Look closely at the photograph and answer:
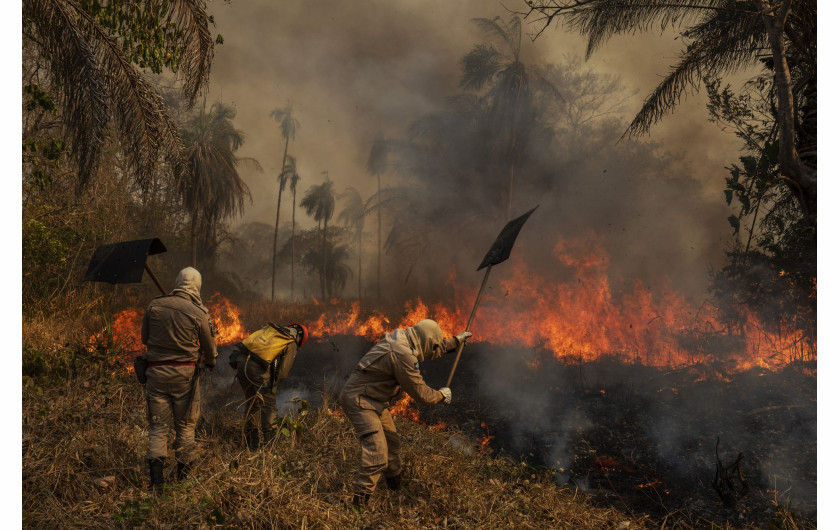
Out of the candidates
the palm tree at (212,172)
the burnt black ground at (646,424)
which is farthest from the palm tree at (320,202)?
the burnt black ground at (646,424)

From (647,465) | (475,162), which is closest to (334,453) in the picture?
(647,465)

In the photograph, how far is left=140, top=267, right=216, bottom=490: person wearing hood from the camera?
4.32m

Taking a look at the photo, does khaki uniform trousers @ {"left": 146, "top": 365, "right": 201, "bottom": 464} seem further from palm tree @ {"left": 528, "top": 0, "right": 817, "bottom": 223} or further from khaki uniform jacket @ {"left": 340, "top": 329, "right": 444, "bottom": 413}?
palm tree @ {"left": 528, "top": 0, "right": 817, "bottom": 223}

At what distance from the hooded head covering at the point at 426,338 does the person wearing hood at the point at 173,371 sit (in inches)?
83.6

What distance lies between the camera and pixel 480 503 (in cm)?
436

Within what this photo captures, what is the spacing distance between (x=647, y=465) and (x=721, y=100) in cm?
786

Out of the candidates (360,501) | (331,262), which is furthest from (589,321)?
(331,262)

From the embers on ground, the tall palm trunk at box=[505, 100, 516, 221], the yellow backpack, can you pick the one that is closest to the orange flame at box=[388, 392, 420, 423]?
the embers on ground

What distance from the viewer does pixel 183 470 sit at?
169 inches

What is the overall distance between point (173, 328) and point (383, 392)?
83.5 inches

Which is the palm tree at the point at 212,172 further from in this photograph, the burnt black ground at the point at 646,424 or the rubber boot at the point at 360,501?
the rubber boot at the point at 360,501

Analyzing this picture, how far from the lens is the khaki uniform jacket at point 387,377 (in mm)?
4133

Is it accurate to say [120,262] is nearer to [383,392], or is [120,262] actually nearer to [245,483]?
[245,483]

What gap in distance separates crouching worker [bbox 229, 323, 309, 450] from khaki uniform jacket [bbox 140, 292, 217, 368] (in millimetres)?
796
